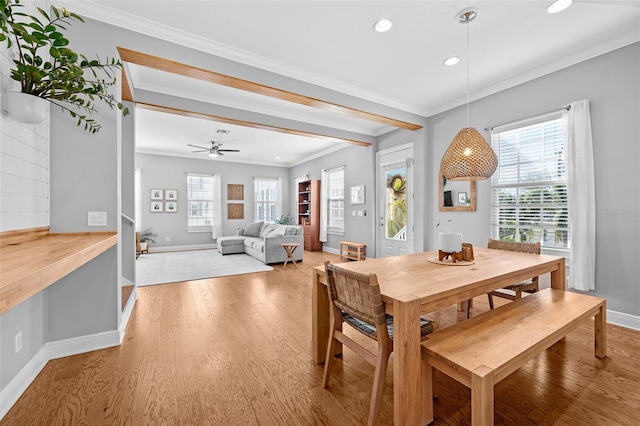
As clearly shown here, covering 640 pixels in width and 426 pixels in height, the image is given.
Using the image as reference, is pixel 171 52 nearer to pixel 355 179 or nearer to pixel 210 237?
pixel 355 179

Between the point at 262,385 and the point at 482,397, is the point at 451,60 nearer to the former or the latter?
the point at 482,397

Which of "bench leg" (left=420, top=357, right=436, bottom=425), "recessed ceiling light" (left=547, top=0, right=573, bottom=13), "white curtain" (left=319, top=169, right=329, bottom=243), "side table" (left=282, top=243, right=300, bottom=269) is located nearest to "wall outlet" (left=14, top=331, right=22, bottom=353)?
"bench leg" (left=420, top=357, right=436, bottom=425)

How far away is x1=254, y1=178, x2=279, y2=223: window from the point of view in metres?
9.11

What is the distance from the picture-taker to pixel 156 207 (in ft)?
25.1

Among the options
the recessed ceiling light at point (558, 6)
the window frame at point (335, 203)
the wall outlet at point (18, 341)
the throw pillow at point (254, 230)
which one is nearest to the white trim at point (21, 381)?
the wall outlet at point (18, 341)

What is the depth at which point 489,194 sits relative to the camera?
3.75 metres

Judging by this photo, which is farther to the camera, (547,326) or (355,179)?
(355,179)

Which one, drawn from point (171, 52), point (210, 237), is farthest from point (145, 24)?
point (210, 237)

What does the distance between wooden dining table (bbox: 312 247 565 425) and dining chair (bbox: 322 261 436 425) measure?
0.30 ft

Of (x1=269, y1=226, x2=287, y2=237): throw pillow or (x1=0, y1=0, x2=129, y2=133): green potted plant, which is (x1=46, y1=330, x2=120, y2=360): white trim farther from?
(x1=269, y1=226, x2=287, y2=237): throw pillow

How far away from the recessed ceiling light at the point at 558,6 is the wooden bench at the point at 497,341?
7.89ft

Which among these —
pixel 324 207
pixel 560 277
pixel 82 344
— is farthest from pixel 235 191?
pixel 560 277

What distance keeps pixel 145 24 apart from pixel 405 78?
114 inches

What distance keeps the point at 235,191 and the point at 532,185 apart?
767cm
